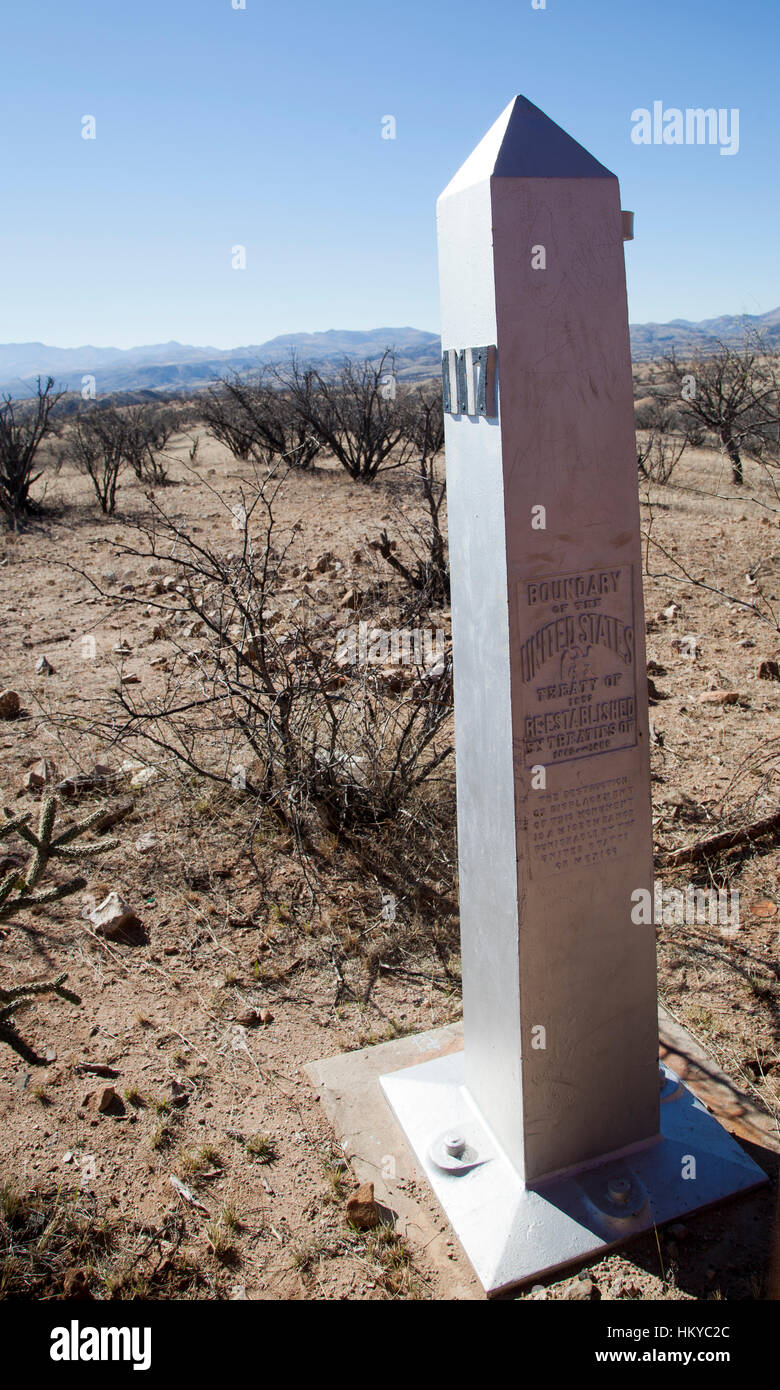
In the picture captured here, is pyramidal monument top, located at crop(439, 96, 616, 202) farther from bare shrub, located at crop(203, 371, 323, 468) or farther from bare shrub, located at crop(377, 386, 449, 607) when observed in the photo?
bare shrub, located at crop(203, 371, 323, 468)

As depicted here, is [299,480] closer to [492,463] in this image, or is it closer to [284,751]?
[284,751]

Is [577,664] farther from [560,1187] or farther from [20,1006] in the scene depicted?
[20,1006]

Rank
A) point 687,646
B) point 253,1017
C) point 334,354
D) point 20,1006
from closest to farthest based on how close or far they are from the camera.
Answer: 1. point 20,1006
2. point 253,1017
3. point 687,646
4. point 334,354

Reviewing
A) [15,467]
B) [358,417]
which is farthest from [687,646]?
[358,417]

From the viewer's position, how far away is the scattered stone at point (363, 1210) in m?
2.09

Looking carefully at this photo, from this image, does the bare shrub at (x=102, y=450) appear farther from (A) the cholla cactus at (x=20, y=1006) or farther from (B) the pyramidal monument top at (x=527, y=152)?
(B) the pyramidal monument top at (x=527, y=152)

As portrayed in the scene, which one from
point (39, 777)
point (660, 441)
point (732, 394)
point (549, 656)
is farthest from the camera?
point (660, 441)

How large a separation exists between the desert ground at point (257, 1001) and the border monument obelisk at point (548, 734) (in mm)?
156

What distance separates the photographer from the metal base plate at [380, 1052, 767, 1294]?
1.97 m

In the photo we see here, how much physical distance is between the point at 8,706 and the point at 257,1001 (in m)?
2.75

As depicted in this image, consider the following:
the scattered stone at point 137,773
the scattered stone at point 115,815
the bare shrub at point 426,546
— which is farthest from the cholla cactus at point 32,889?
the bare shrub at point 426,546

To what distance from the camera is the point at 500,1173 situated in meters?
2.14

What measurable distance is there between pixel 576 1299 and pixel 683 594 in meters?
5.22
